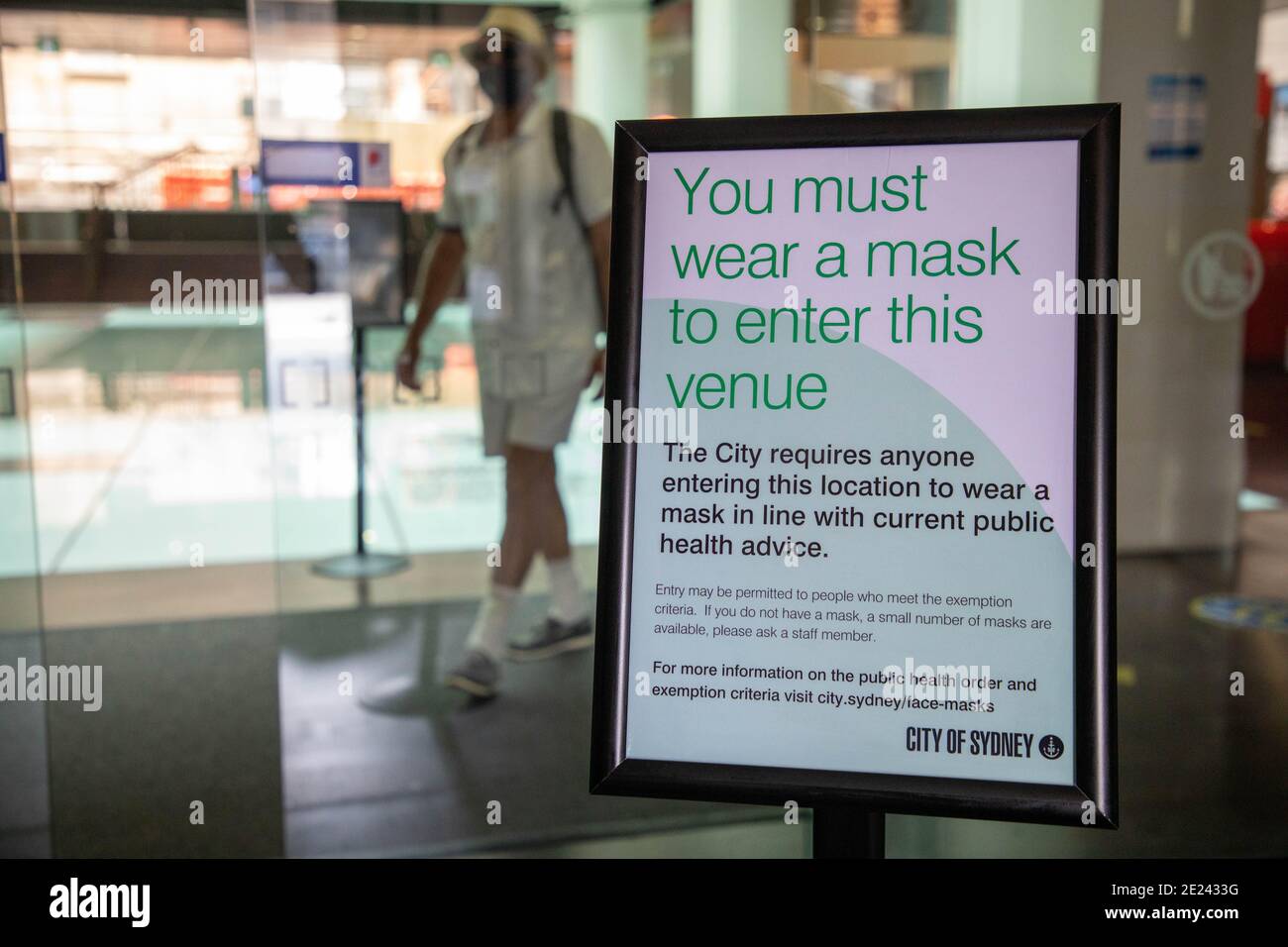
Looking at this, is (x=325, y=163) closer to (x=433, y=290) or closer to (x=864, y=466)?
(x=433, y=290)

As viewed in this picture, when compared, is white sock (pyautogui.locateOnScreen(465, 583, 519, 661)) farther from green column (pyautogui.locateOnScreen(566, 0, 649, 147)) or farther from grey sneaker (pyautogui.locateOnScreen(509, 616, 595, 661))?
green column (pyautogui.locateOnScreen(566, 0, 649, 147))

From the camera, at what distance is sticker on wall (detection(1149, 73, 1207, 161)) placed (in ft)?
17.4

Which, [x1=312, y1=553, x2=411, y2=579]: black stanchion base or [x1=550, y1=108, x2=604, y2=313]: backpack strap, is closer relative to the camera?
[x1=550, y1=108, x2=604, y2=313]: backpack strap

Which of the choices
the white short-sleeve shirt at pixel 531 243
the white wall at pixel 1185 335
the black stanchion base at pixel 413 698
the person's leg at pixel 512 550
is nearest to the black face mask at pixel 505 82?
the white short-sleeve shirt at pixel 531 243

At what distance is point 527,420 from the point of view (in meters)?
3.78

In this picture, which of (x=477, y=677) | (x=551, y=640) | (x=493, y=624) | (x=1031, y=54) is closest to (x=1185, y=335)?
(x=1031, y=54)

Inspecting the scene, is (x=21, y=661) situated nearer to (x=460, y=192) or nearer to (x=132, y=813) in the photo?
(x=132, y=813)

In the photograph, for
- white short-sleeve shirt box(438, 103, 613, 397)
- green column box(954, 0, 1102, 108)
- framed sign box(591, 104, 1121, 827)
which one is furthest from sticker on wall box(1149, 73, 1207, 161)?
framed sign box(591, 104, 1121, 827)

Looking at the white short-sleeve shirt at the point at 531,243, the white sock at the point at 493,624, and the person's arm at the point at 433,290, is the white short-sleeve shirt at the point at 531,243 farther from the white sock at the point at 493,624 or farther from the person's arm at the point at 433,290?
the white sock at the point at 493,624

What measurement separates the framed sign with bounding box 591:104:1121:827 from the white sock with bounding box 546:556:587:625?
2512 millimetres
